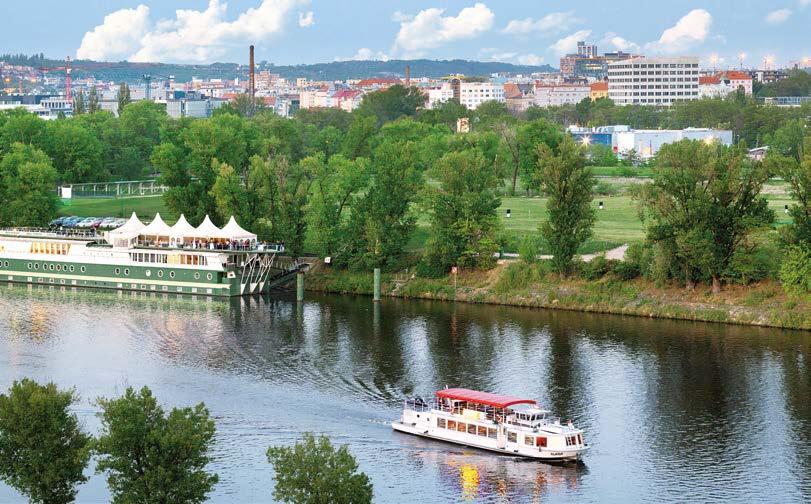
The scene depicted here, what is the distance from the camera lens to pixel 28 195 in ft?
314

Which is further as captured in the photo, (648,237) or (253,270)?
(253,270)

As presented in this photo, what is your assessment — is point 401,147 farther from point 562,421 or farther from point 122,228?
point 562,421

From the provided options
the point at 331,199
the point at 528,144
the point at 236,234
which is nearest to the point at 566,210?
the point at 331,199

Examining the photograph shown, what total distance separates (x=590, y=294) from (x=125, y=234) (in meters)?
28.5

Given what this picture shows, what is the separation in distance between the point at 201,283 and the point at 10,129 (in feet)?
130

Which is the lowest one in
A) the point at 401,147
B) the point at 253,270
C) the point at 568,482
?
the point at 568,482

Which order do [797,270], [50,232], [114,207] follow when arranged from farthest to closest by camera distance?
[114,207]
[50,232]
[797,270]

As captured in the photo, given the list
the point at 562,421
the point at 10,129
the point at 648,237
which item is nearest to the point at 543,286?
the point at 648,237

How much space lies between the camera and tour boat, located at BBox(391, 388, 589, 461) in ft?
153

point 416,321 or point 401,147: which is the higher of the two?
point 401,147

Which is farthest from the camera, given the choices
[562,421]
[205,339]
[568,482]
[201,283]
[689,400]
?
[201,283]

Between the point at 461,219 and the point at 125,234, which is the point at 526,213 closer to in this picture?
the point at 461,219

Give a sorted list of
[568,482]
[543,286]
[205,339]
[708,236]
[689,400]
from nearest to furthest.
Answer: [568,482]
[689,400]
[205,339]
[708,236]
[543,286]

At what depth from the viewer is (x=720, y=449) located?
156ft
